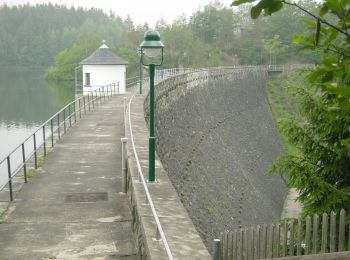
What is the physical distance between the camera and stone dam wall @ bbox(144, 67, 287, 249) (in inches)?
727

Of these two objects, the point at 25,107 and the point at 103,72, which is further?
the point at 25,107

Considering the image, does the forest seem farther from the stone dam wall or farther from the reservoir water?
the stone dam wall

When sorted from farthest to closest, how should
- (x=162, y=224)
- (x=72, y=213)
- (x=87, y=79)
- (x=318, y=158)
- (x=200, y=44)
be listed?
(x=200, y=44)
(x=87, y=79)
(x=318, y=158)
(x=72, y=213)
(x=162, y=224)

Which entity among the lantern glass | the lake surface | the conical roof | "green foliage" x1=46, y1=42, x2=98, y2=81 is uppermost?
the lantern glass

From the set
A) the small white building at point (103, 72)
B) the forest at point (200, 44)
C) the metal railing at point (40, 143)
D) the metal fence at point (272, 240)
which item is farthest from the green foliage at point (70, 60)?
the metal fence at point (272, 240)

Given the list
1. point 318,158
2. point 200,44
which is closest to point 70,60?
point 200,44

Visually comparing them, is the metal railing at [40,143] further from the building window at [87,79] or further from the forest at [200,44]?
the forest at [200,44]

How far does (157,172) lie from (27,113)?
1719 inches

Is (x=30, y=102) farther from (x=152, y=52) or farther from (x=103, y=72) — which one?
(x=152, y=52)

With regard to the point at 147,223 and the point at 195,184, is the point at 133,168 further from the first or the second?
the point at 195,184

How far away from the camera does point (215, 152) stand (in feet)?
87.7

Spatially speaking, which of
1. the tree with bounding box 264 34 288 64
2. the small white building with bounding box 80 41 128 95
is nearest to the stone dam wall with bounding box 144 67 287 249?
the small white building with bounding box 80 41 128 95

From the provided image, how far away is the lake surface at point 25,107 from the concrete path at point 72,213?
20319 millimetres

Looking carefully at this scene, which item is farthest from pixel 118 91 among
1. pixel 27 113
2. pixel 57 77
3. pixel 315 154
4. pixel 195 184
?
pixel 57 77
